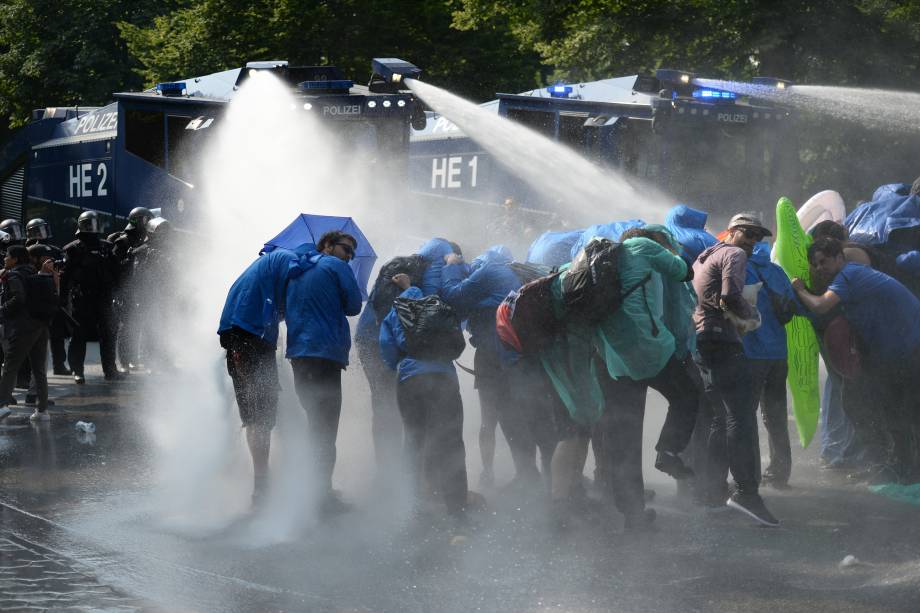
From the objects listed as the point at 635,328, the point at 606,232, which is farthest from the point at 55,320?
the point at 635,328

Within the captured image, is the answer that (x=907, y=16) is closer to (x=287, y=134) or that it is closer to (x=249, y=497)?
(x=287, y=134)

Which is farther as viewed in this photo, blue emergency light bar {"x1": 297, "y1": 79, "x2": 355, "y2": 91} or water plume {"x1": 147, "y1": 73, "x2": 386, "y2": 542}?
blue emergency light bar {"x1": 297, "y1": 79, "x2": 355, "y2": 91}

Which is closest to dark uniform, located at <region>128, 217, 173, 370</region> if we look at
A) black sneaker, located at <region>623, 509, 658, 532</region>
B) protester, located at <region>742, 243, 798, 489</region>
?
protester, located at <region>742, 243, 798, 489</region>

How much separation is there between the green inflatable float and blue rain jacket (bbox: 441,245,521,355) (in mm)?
1744

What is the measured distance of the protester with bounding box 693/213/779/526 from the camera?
23.2 ft

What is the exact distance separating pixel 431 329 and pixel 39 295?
15.9 ft

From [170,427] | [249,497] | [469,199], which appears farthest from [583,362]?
[469,199]

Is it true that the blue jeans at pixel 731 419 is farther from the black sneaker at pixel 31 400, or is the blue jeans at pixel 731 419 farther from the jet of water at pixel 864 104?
the jet of water at pixel 864 104

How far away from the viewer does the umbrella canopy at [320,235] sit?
877cm

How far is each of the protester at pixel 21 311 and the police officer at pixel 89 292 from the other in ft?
8.37

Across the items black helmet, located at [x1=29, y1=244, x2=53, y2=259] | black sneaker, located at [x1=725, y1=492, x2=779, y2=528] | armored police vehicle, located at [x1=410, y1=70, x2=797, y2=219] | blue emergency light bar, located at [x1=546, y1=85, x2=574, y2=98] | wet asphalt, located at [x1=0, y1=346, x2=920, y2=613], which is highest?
blue emergency light bar, located at [x1=546, y1=85, x2=574, y2=98]

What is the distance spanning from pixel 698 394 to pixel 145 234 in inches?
340

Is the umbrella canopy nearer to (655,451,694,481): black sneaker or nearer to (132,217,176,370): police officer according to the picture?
(655,451,694,481): black sneaker

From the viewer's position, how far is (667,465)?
23.4 ft
